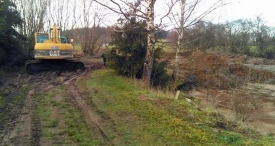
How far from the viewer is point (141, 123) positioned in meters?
6.32

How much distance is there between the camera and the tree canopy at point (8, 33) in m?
17.5

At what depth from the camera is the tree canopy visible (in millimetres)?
17500

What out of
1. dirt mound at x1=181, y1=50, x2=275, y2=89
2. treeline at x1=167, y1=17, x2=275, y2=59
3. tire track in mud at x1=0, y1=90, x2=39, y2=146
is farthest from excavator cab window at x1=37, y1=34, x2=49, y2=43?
treeline at x1=167, y1=17, x2=275, y2=59

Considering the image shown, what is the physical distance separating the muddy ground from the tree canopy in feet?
7.14

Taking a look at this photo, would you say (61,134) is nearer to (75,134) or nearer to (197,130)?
(75,134)

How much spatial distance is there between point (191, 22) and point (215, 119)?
701cm

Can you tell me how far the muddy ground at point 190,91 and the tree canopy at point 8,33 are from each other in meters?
2.18

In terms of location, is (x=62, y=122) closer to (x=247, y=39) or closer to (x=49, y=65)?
(x=49, y=65)

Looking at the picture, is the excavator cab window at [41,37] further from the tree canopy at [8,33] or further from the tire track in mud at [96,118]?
the tire track in mud at [96,118]

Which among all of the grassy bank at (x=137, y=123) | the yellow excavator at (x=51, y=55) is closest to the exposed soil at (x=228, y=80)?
the grassy bank at (x=137, y=123)

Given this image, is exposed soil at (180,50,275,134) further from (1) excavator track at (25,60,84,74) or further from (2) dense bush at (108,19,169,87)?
(1) excavator track at (25,60,84,74)

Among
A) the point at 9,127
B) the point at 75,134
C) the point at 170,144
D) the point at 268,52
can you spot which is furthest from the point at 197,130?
the point at 268,52

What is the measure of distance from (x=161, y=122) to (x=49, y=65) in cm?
Result: 1199

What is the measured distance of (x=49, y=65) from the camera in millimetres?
16625
